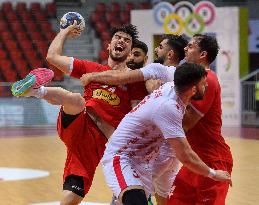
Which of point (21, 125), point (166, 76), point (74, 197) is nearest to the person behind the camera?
point (166, 76)

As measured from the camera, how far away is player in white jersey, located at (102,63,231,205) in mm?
4684

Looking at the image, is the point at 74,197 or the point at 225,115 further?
the point at 225,115

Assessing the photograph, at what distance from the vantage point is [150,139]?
195 inches

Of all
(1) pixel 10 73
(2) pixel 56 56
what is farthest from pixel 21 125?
(2) pixel 56 56

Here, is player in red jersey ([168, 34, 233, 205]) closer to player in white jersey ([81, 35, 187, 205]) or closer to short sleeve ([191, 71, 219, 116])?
short sleeve ([191, 71, 219, 116])

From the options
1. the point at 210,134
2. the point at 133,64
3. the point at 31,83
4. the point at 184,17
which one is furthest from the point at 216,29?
the point at 31,83

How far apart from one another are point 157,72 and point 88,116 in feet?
3.23

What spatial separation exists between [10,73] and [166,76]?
16299 mm

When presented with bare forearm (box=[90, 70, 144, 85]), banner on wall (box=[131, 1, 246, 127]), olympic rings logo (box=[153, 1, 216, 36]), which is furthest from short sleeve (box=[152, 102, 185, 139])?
olympic rings logo (box=[153, 1, 216, 36])

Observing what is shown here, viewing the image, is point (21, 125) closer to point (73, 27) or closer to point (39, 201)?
point (39, 201)

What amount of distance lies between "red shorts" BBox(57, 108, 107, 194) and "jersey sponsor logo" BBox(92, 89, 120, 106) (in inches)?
8.2

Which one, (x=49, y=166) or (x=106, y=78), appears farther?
(x=49, y=166)

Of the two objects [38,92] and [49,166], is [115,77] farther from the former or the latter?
[49,166]

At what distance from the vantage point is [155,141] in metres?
4.99
